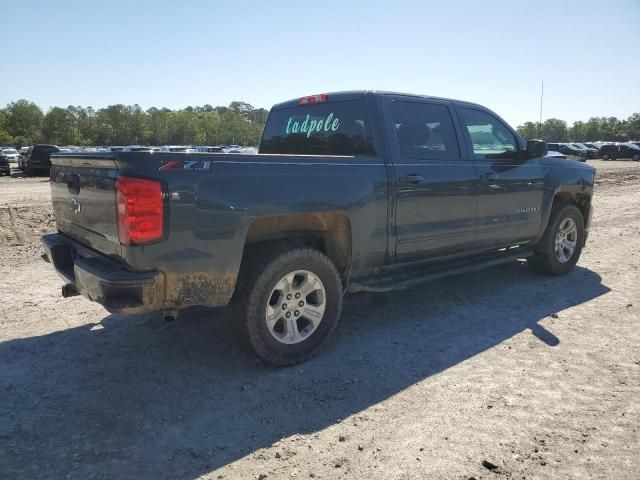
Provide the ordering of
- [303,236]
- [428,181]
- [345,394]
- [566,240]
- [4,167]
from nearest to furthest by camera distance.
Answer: [345,394], [303,236], [428,181], [566,240], [4,167]

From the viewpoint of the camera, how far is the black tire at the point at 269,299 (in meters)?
3.49

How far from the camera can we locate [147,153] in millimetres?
2973

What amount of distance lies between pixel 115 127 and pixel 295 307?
119 metres

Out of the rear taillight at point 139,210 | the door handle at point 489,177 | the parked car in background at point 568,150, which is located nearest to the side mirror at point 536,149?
Answer: the door handle at point 489,177

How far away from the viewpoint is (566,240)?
6.38 m

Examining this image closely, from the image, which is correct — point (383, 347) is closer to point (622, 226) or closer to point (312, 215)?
point (312, 215)

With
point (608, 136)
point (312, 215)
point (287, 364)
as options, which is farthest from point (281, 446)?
point (608, 136)

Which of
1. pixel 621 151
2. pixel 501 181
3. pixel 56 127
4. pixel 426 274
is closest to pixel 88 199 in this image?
pixel 426 274

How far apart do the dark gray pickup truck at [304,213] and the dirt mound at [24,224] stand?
4.48 metres

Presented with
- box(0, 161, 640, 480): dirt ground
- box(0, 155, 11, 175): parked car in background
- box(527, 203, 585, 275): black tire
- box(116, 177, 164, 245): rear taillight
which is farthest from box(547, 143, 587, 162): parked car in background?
box(116, 177, 164, 245): rear taillight

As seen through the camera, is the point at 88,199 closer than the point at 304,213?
Yes

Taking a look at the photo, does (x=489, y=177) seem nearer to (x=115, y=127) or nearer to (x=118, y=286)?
(x=118, y=286)

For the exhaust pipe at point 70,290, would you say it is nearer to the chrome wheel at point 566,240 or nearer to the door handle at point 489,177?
the door handle at point 489,177

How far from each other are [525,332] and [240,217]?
107 inches
